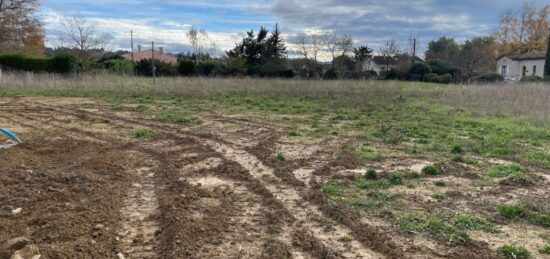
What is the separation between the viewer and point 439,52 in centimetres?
5334

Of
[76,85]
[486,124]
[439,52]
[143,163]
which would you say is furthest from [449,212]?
[439,52]

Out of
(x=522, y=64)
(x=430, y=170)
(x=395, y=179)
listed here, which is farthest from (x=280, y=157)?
(x=522, y=64)

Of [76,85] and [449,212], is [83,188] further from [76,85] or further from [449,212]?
[76,85]

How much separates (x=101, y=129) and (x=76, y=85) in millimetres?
12025

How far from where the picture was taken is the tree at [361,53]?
4144 cm

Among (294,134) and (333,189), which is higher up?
(294,134)

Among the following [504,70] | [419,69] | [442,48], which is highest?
[442,48]

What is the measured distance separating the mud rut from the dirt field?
1 cm

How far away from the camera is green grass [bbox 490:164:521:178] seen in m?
5.42

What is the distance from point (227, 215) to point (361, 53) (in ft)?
132

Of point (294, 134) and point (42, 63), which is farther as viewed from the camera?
point (42, 63)

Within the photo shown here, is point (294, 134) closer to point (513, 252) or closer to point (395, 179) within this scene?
point (395, 179)

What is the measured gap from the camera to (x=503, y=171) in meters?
5.57

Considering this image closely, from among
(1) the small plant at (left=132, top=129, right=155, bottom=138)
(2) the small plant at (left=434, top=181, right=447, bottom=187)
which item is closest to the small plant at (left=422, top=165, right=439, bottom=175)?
(2) the small plant at (left=434, top=181, right=447, bottom=187)
